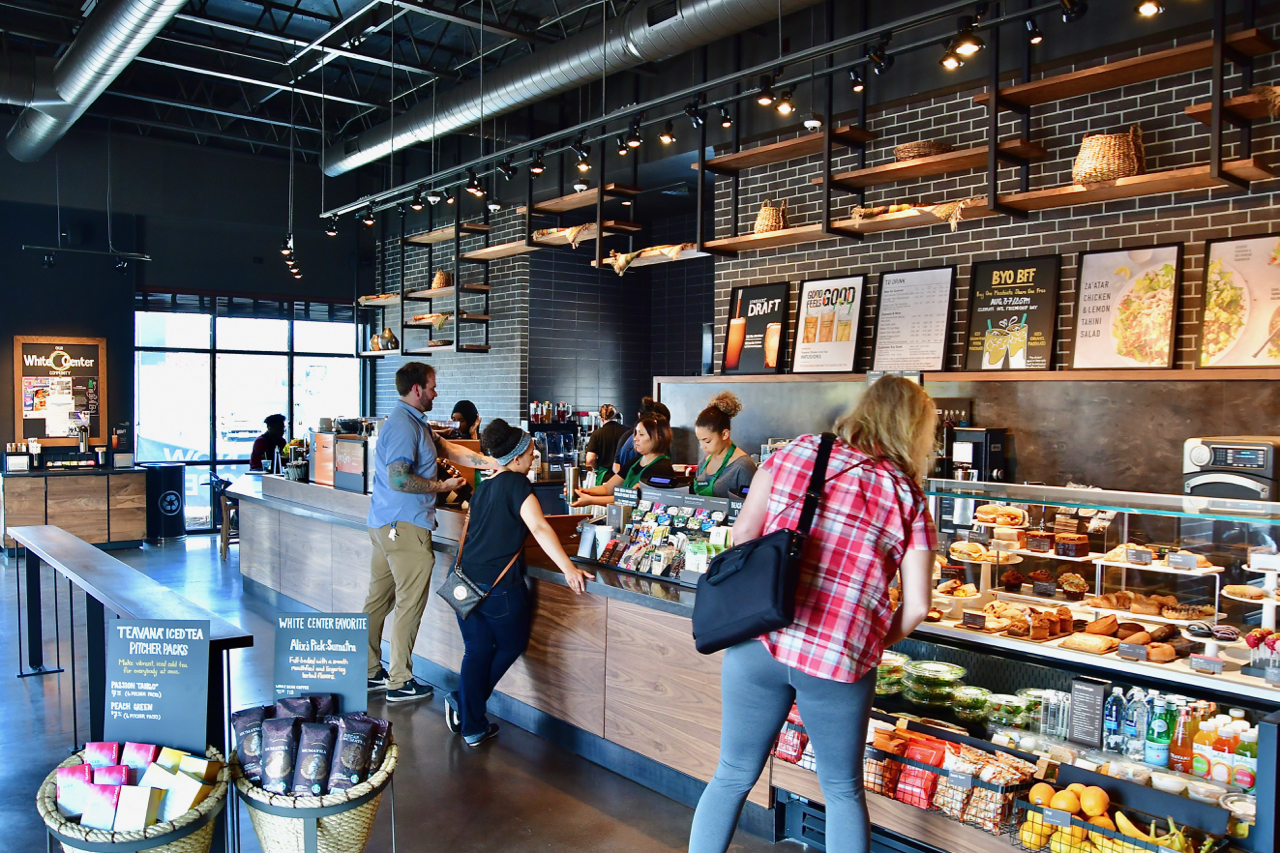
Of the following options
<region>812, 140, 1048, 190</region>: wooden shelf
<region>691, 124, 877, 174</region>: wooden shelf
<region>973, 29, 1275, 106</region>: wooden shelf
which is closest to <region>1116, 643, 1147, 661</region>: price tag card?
<region>973, 29, 1275, 106</region>: wooden shelf

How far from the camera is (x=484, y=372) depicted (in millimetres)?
10578

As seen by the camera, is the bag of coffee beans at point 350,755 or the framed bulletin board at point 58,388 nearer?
the bag of coffee beans at point 350,755

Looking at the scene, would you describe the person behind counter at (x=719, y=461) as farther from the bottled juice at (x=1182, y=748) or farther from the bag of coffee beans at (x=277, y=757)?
the bag of coffee beans at (x=277, y=757)

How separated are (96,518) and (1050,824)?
34.3ft

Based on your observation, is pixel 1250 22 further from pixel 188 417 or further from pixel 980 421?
pixel 188 417

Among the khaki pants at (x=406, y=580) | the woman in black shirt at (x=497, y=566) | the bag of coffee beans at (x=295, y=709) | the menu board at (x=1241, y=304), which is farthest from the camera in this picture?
the khaki pants at (x=406, y=580)

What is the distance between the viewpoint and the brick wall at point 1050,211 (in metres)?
4.98

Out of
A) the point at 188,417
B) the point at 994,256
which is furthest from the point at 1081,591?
the point at 188,417

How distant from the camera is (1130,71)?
190 inches

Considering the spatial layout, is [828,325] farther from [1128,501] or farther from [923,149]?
[1128,501]

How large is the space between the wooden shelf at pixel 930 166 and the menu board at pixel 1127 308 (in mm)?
705

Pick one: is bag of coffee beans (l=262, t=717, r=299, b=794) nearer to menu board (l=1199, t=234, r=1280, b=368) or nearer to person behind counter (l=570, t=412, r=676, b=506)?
person behind counter (l=570, t=412, r=676, b=506)

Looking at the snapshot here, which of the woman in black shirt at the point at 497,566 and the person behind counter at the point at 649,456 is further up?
the person behind counter at the point at 649,456

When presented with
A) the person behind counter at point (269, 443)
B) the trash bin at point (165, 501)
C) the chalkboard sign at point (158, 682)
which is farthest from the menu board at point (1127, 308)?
the trash bin at point (165, 501)
